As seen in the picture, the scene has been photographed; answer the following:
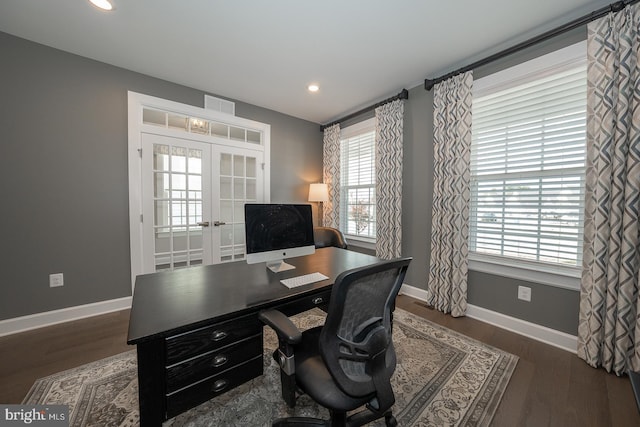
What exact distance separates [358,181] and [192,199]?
96.4 inches

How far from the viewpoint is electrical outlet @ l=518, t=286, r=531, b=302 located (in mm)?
2206

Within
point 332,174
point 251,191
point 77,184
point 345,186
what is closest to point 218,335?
point 77,184

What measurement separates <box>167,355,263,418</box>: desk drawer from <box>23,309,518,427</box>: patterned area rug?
1.21 ft

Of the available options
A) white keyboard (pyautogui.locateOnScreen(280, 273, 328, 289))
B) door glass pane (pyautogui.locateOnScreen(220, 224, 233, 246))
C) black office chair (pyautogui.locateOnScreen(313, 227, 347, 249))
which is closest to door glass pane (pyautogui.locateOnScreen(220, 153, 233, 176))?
door glass pane (pyautogui.locateOnScreen(220, 224, 233, 246))

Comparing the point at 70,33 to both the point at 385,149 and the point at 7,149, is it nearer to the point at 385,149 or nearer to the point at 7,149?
the point at 7,149

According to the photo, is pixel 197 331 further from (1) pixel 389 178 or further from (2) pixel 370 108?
(2) pixel 370 108

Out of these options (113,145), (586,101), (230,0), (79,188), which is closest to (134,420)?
(79,188)

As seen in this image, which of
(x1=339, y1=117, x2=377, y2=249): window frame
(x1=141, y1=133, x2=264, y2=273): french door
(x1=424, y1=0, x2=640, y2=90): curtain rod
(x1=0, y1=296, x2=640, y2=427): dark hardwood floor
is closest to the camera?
(x1=0, y1=296, x2=640, y2=427): dark hardwood floor

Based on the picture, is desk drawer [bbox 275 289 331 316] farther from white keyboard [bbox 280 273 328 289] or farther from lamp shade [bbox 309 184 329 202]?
lamp shade [bbox 309 184 329 202]

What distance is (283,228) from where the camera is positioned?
1736 mm

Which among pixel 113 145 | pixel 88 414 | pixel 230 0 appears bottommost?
pixel 88 414

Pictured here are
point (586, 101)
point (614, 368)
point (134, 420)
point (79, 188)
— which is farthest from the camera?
point (79, 188)

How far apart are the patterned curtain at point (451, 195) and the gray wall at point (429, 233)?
0.16 metres

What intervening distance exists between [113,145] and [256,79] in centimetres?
176
